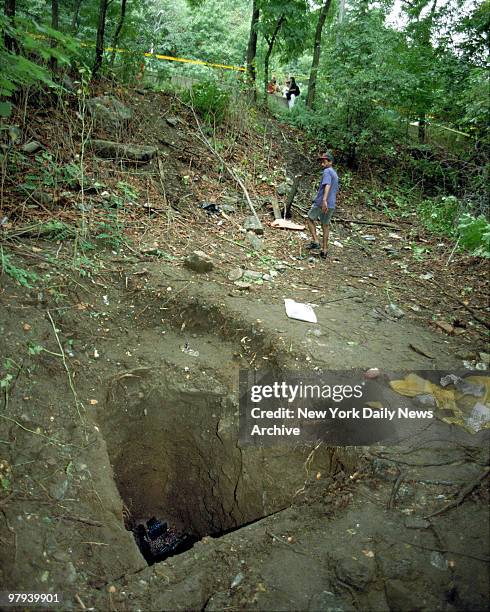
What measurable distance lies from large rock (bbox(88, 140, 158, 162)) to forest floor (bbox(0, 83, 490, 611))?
0.72 feet

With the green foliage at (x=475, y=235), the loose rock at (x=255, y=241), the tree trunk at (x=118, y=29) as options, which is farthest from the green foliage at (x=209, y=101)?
the green foliage at (x=475, y=235)

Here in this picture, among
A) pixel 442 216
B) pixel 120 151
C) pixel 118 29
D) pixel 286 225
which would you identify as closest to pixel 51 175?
pixel 120 151

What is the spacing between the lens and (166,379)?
4059mm

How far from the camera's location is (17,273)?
13.2 ft

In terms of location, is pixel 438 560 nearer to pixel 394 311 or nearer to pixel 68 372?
pixel 394 311

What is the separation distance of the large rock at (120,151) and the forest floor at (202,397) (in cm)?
22

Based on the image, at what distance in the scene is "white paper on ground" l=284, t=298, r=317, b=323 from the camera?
4.48 meters

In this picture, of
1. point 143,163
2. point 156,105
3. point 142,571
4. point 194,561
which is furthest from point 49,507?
point 156,105

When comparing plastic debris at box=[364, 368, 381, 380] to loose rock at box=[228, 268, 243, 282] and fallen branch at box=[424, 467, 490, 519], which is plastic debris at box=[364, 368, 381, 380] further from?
loose rock at box=[228, 268, 243, 282]

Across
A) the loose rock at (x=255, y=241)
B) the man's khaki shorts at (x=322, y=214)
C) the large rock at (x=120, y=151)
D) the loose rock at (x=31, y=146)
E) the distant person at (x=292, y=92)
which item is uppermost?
the distant person at (x=292, y=92)

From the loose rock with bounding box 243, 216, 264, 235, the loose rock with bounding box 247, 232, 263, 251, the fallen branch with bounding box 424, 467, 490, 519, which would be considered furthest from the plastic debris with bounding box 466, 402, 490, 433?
the loose rock with bounding box 243, 216, 264, 235

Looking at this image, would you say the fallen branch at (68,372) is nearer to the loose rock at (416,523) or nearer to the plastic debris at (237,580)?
the plastic debris at (237,580)

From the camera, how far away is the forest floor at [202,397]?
8.54 feet

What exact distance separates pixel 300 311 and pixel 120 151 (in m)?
3.98
